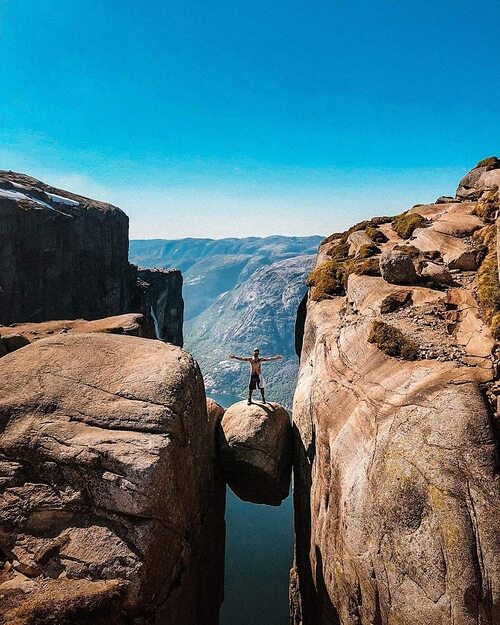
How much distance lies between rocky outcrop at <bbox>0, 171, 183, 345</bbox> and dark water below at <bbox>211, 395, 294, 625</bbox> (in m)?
56.9

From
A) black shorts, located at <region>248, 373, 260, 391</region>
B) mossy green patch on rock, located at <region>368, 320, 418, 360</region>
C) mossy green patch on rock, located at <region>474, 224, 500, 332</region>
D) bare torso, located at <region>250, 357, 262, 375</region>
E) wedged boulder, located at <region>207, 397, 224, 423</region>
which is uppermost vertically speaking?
mossy green patch on rock, located at <region>474, 224, 500, 332</region>

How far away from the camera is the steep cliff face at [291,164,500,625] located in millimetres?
11789

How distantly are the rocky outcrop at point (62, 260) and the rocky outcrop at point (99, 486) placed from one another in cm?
6991

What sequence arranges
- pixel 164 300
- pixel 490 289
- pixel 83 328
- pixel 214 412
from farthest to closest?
1. pixel 164 300
2. pixel 83 328
3. pixel 214 412
4. pixel 490 289

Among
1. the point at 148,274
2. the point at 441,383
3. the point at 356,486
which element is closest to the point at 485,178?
the point at 441,383

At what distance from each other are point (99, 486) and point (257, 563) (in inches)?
1994

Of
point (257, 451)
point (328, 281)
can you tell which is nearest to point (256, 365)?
point (257, 451)

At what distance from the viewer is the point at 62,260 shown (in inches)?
3676

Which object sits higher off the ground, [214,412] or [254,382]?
[254,382]

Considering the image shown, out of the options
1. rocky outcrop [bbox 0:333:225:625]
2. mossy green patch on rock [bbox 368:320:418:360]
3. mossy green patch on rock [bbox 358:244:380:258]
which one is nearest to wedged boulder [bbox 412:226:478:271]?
mossy green patch on rock [bbox 358:244:380:258]

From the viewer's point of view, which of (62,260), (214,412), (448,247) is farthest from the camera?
(62,260)

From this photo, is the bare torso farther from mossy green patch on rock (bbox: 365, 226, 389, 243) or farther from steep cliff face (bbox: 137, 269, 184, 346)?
steep cliff face (bbox: 137, 269, 184, 346)

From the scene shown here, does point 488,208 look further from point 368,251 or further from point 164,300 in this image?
point 164,300

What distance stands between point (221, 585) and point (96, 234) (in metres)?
94.9
